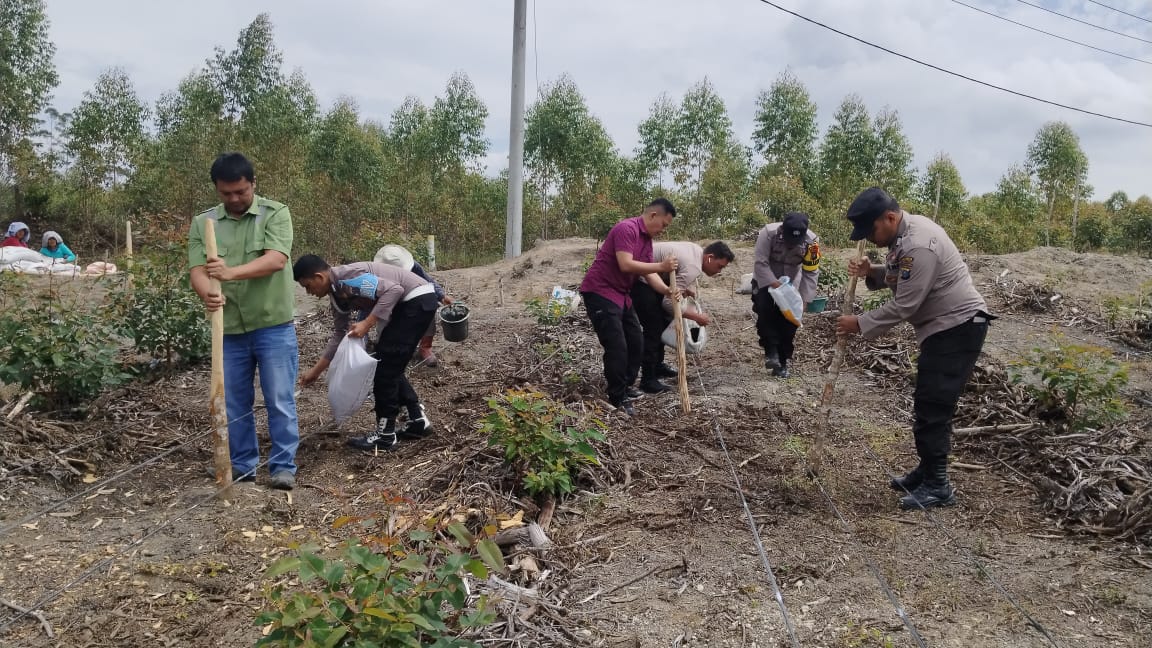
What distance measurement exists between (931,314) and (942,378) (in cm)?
33

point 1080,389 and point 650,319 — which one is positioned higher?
point 650,319

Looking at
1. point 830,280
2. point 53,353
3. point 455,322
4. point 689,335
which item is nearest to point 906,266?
point 689,335

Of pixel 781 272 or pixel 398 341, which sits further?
pixel 781 272

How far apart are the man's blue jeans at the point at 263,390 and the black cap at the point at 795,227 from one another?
3.89 metres

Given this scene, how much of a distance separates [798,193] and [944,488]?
55.3 ft

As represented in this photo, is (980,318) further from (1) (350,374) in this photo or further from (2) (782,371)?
(1) (350,374)

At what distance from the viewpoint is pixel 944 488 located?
4.00 meters

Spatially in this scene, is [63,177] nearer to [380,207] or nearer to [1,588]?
[380,207]

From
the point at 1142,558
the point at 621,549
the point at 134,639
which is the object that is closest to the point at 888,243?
the point at 1142,558

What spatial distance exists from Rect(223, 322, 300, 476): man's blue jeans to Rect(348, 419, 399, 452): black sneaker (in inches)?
24.3

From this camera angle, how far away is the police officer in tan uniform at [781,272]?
630cm

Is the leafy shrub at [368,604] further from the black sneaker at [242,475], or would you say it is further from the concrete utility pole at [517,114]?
the concrete utility pole at [517,114]

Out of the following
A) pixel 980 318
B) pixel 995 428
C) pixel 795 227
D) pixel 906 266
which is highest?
pixel 795 227

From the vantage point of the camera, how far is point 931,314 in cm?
388
